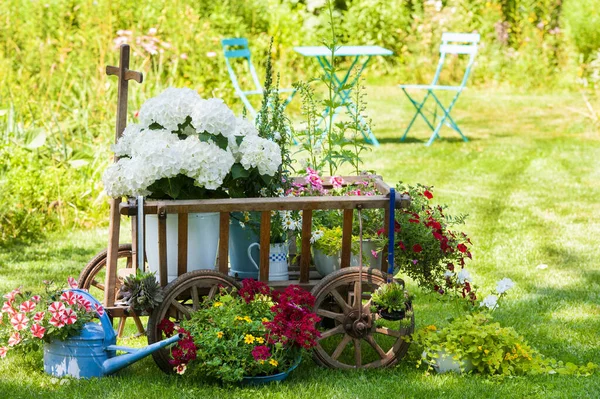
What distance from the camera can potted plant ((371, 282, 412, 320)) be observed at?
10.8 ft

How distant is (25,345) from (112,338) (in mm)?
318

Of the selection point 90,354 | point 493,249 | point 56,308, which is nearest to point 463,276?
point 90,354

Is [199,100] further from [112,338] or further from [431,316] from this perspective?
[431,316]

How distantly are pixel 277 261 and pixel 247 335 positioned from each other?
17.8 inches

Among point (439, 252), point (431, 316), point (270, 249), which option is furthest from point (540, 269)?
point (270, 249)

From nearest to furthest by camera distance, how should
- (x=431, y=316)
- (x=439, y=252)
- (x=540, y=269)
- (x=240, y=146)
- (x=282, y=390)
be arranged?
1. (x=282, y=390)
2. (x=240, y=146)
3. (x=439, y=252)
4. (x=431, y=316)
5. (x=540, y=269)

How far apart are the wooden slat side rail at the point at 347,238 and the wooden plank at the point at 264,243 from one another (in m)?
0.28

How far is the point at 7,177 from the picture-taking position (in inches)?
235

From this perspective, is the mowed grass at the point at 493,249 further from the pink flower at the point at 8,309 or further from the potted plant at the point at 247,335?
the pink flower at the point at 8,309

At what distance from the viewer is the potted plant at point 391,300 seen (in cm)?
330

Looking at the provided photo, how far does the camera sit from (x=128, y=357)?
329 cm

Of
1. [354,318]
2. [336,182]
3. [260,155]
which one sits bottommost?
[354,318]

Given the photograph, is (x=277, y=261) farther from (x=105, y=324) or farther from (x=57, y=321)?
(x=57, y=321)

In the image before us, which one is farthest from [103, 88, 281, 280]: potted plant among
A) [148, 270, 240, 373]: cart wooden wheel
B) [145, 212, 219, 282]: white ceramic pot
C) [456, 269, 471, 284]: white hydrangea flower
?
[456, 269, 471, 284]: white hydrangea flower
